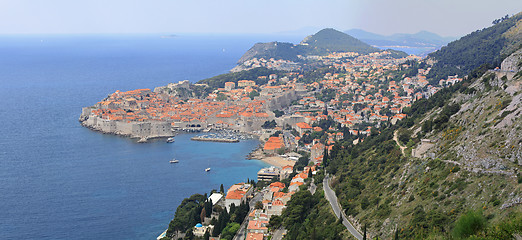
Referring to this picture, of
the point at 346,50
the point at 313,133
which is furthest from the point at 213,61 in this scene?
the point at 313,133

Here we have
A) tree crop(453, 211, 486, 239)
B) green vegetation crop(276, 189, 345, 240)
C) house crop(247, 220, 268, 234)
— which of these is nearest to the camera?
tree crop(453, 211, 486, 239)

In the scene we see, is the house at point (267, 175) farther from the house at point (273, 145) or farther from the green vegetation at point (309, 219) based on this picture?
the green vegetation at point (309, 219)

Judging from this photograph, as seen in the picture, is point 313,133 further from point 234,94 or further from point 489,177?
point 489,177

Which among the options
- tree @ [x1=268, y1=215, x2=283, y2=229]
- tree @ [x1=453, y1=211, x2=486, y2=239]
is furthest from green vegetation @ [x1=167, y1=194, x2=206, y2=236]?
tree @ [x1=453, y1=211, x2=486, y2=239]

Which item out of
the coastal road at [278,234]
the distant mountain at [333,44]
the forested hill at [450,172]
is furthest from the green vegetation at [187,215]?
the distant mountain at [333,44]

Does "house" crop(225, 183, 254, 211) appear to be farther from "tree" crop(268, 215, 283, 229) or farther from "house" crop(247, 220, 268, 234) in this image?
"tree" crop(268, 215, 283, 229)

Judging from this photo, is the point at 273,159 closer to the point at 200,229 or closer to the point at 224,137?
the point at 224,137
